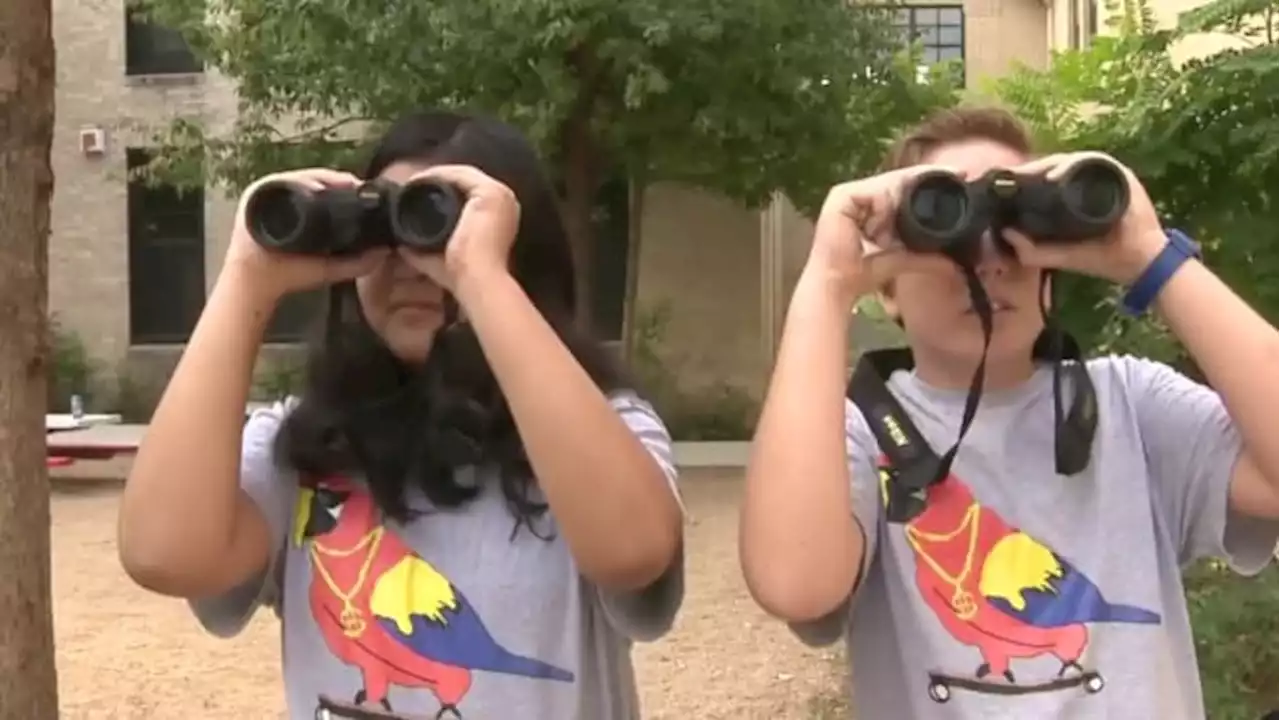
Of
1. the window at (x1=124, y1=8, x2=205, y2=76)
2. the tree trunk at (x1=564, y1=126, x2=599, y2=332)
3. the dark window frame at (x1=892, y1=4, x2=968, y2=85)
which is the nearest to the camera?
the tree trunk at (x1=564, y1=126, x2=599, y2=332)

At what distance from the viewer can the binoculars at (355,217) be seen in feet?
5.91

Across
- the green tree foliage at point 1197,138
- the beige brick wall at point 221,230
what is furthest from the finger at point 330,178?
the beige brick wall at point 221,230

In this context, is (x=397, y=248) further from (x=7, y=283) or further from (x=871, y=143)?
(x=871, y=143)

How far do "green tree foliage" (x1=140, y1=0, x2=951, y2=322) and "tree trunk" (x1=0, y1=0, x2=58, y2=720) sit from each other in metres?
6.60

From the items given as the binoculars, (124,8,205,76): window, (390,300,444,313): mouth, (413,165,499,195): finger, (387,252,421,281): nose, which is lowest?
(390,300,444,313): mouth

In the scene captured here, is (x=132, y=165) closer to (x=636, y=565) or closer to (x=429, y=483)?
(x=429, y=483)

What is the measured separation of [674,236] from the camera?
1683 cm

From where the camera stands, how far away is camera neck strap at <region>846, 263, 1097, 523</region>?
1845 mm

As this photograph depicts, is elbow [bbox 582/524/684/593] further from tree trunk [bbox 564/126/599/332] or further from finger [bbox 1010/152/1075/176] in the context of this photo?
tree trunk [bbox 564/126/599/332]

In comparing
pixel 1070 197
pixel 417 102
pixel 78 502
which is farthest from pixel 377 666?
pixel 78 502

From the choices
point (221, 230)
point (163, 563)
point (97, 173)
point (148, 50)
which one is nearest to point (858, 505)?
point (163, 563)

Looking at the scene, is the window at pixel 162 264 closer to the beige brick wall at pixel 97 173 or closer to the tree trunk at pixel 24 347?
the beige brick wall at pixel 97 173

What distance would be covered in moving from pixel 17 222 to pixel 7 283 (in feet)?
0.39

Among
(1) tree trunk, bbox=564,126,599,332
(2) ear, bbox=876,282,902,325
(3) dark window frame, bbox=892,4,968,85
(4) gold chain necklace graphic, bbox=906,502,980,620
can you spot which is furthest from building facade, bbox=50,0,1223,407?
(4) gold chain necklace graphic, bbox=906,502,980,620
